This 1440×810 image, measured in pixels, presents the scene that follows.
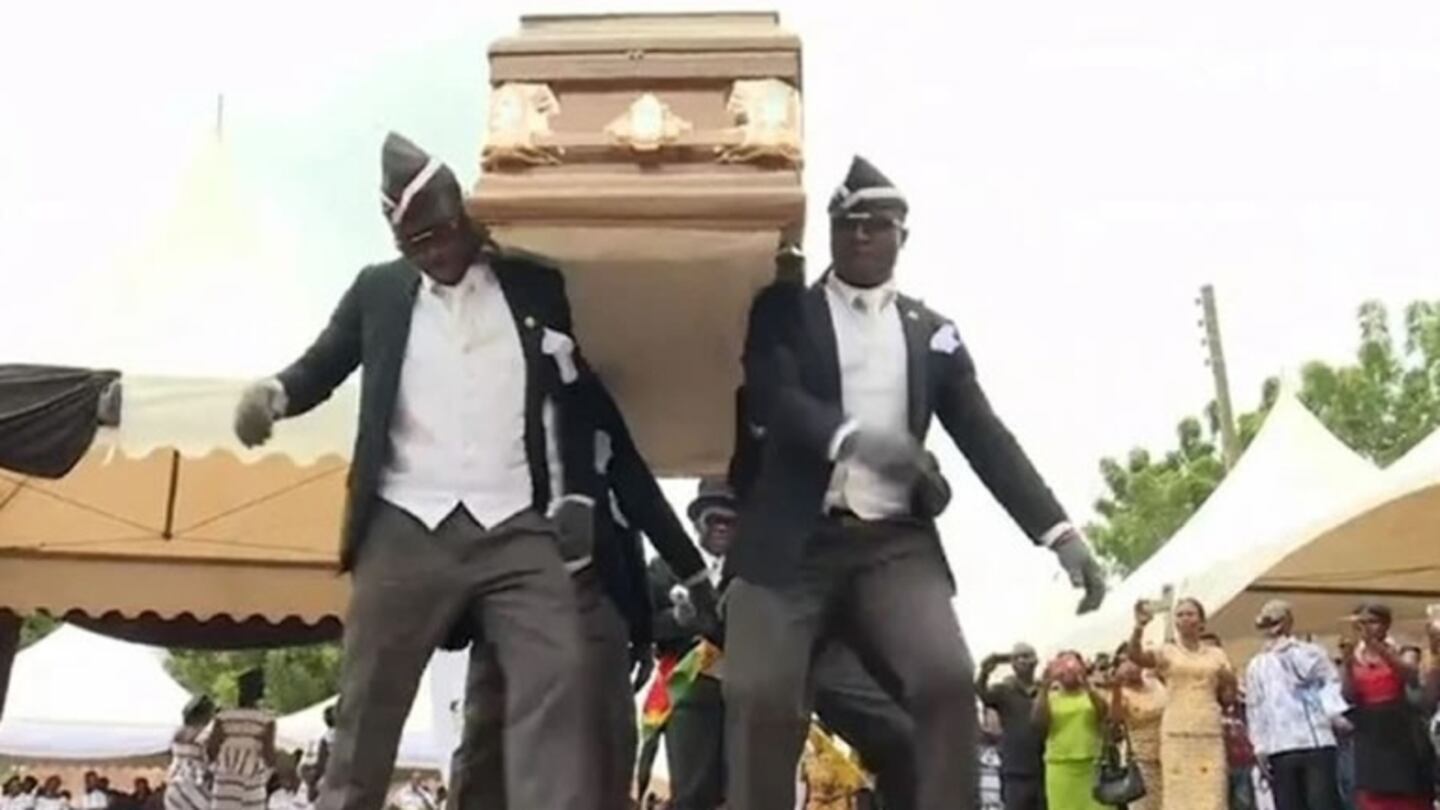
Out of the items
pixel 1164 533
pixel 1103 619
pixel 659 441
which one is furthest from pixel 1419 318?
pixel 659 441

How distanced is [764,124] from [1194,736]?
694cm

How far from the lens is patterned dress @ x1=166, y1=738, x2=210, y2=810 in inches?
513

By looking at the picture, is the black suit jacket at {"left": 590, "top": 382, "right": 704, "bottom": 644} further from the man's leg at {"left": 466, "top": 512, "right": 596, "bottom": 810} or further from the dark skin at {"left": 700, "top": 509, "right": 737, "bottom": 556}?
the dark skin at {"left": 700, "top": 509, "right": 737, "bottom": 556}

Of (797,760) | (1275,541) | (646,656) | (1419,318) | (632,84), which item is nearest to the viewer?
(632,84)

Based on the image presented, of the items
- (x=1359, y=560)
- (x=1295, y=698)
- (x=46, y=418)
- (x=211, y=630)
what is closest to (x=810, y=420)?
(x=46, y=418)

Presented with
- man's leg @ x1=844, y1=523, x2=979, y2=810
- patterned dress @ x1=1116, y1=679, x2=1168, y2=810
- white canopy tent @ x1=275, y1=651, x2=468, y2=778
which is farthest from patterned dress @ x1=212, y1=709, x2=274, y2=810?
man's leg @ x1=844, y1=523, x2=979, y2=810

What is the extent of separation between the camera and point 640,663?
202 inches

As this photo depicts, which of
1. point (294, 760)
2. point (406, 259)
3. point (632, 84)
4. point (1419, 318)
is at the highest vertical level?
point (1419, 318)

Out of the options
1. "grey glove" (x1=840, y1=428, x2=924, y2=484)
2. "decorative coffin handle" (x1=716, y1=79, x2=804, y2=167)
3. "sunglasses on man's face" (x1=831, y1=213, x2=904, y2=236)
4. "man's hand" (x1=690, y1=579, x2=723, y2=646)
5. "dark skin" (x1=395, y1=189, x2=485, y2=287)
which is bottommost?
"man's hand" (x1=690, y1=579, x2=723, y2=646)

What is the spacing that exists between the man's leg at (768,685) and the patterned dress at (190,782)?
8867 mm

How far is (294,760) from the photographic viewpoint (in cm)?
2081

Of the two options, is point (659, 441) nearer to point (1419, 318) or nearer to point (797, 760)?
point (797, 760)

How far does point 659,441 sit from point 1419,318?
33413 millimetres

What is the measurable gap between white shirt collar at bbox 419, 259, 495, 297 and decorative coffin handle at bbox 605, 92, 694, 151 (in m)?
0.52
